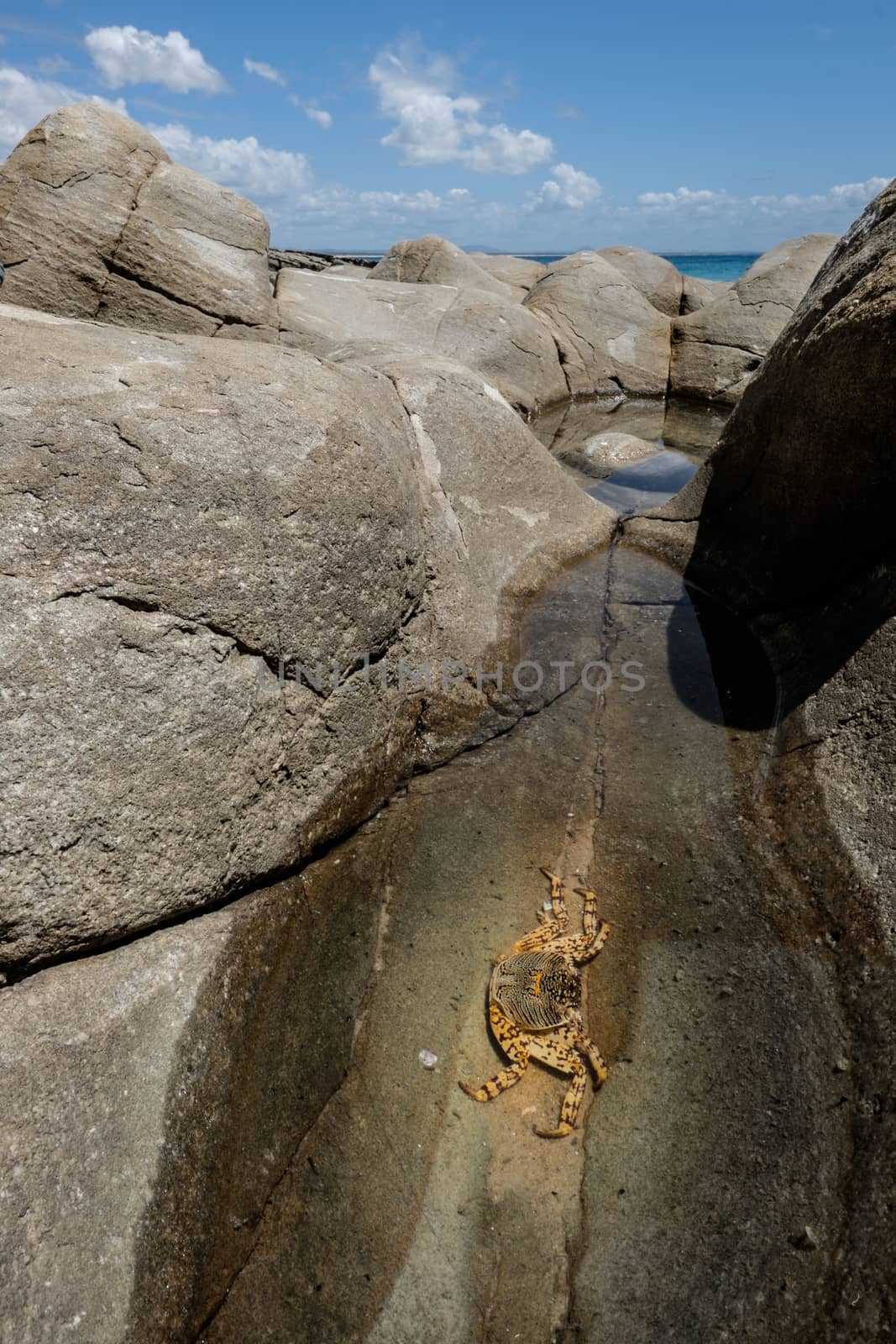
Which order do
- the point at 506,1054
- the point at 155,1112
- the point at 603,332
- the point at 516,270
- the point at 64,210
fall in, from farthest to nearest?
the point at 516,270 → the point at 603,332 → the point at 64,210 → the point at 506,1054 → the point at 155,1112

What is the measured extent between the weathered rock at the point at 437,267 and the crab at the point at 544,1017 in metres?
13.7

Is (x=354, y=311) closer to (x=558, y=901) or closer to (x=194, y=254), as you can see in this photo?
(x=194, y=254)

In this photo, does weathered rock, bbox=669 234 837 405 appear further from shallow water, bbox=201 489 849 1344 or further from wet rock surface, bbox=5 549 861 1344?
wet rock surface, bbox=5 549 861 1344

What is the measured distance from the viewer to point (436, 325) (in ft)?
38.0

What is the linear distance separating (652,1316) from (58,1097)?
168cm

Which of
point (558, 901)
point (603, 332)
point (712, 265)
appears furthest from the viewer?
point (712, 265)

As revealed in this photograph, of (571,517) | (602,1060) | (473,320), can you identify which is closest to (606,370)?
(473,320)

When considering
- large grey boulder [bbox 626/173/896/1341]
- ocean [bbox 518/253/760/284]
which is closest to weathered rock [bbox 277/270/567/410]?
large grey boulder [bbox 626/173/896/1341]

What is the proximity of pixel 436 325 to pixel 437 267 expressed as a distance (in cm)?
413

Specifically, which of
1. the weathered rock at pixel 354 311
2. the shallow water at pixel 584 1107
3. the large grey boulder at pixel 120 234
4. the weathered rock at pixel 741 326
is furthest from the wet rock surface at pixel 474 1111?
the weathered rock at pixel 741 326

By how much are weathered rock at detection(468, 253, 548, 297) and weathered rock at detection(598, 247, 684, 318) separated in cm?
166

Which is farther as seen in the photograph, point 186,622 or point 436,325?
point 436,325

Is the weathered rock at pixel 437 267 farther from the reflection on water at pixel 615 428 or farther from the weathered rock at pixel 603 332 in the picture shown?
the reflection on water at pixel 615 428

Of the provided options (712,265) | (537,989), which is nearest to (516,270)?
(537,989)
